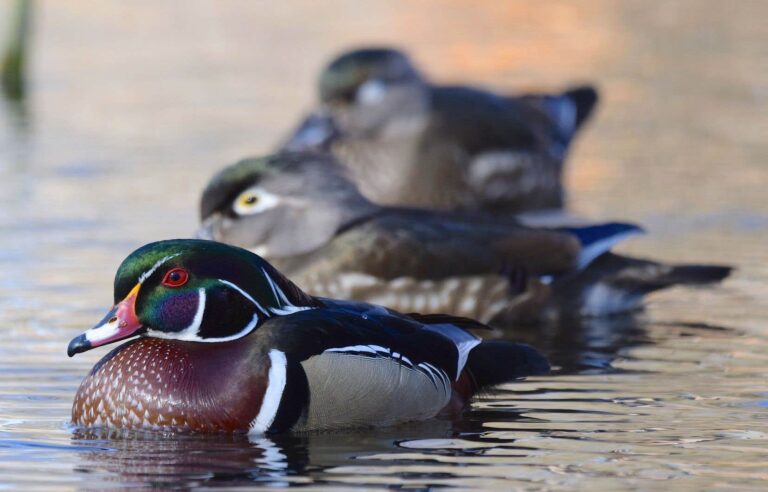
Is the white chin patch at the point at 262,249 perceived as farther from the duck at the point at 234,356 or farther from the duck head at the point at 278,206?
the duck at the point at 234,356

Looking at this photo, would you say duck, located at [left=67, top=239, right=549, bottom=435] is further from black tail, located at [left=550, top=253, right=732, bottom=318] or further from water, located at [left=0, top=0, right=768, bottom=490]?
black tail, located at [left=550, top=253, right=732, bottom=318]

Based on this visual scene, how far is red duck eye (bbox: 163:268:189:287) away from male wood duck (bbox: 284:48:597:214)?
18.0ft

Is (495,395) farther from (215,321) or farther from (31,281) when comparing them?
(31,281)

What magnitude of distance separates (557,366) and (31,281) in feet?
11.5

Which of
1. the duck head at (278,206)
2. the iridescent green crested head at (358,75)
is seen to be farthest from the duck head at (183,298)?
the iridescent green crested head at (358,75)

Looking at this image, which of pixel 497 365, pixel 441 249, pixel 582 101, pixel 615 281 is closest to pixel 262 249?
pixel 441 249

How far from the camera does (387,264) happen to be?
31.4 feet

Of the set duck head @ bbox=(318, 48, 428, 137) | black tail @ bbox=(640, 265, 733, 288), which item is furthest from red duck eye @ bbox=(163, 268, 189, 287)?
duck head @ bbox=(318, 48, 428, 137)

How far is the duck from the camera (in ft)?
23.1

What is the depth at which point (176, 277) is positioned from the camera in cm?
718

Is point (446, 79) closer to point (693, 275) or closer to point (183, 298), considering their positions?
point (693, 275)

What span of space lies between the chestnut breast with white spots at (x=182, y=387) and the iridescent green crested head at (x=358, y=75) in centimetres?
626

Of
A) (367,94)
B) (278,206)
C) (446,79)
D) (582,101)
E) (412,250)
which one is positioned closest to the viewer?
(412,250)

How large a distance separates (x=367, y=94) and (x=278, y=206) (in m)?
3.58
